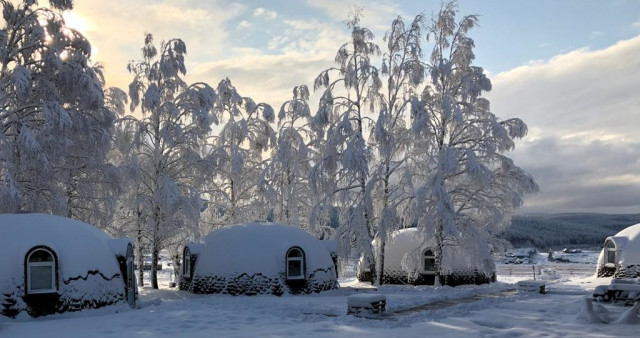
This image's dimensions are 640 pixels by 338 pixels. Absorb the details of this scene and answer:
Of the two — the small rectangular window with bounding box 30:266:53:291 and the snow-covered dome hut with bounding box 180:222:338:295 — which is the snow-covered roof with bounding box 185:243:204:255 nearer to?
the snow-covered dome hut with bounding box 180:222:338:295

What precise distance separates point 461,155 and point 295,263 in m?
8.83

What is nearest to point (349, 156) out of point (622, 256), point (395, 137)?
point (395, 137)

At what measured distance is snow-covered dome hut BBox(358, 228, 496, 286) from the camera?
23.4 m

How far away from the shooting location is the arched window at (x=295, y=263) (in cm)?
2162

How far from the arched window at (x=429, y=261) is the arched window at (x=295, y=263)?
7668 mm

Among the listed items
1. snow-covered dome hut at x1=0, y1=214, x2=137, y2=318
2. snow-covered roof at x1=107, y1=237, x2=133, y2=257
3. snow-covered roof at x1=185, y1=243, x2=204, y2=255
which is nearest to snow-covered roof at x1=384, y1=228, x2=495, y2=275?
snow-covered roof at x1=185, y1=243, x2=204, y2=255

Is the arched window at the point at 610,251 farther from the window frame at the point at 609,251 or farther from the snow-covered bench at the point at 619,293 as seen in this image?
the snow-covered bench at the point at 619,293

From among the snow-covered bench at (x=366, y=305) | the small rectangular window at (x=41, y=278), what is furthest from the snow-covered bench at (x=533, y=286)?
the small rectangular window at (x=41, y=278)

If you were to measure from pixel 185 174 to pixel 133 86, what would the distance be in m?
5.02

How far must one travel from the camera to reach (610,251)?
29.8 meters

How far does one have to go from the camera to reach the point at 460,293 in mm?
19969

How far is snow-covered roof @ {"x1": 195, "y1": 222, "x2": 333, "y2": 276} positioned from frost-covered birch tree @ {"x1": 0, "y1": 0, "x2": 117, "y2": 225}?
5.57 metres

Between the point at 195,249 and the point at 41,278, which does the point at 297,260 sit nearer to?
the point at 195,249

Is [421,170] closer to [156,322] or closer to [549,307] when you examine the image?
[549,307]
